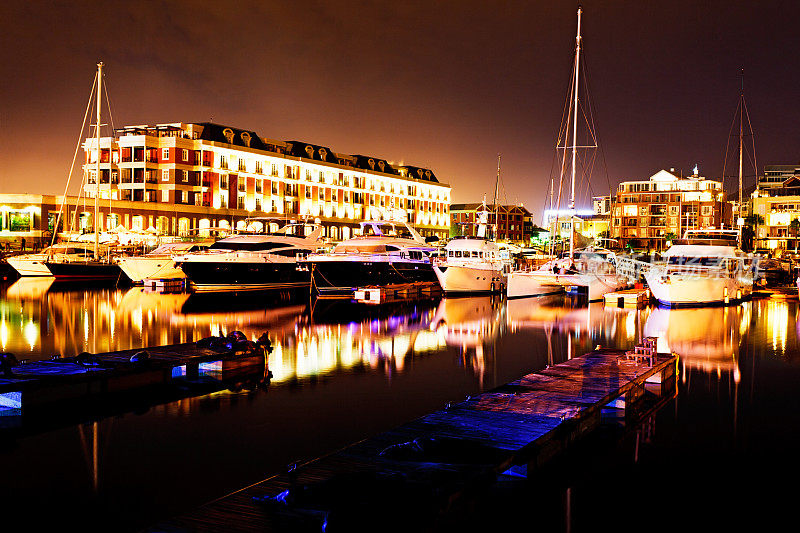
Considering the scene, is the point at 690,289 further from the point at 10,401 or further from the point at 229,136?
the point at 229,136

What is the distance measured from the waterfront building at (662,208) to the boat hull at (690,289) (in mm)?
77577

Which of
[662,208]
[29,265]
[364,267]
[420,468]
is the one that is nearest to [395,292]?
[364,267]

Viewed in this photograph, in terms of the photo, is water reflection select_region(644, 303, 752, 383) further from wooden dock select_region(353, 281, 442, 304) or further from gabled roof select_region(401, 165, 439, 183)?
gabled roof select_region(401, 165, 439, 183)

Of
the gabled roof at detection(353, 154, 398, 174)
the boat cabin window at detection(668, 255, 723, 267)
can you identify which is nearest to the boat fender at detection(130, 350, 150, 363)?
the boat cabin window at detection(668, 255, 723, 267)

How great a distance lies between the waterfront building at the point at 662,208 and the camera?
115688 millimetres

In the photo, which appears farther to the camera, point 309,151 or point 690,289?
point 309,151

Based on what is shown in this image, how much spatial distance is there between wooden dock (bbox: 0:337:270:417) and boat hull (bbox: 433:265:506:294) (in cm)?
2718

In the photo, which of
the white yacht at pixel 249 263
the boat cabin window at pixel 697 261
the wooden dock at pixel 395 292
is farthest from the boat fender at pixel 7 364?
the boat cabin window at pixel 697 261

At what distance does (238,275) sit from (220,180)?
40.1 metres

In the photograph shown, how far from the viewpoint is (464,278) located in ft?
148

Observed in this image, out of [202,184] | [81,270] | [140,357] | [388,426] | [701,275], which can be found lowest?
[388,426]

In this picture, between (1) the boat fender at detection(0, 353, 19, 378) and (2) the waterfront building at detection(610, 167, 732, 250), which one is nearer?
(1) the boat fender at detection(0, 353, 19, 378)

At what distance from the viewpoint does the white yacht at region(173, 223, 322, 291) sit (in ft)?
147

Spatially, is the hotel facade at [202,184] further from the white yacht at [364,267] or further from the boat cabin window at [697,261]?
the boat cabin window at [697,261]
